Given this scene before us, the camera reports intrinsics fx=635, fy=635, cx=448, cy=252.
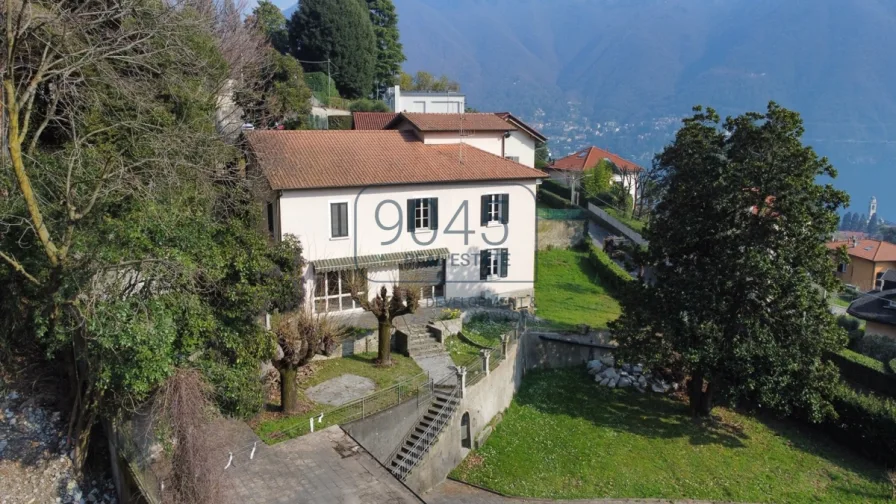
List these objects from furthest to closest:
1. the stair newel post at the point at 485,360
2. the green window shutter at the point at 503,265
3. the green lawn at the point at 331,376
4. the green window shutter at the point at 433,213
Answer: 1. the green window shutter at the point at 503,265
2. the green window shutter at the point at 433,213
3. the stair newel post at the point at 485,360
4. the green lawn at the point at 331,376

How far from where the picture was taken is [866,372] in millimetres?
24422

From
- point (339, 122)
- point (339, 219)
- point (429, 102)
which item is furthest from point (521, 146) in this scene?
point (339, 219)

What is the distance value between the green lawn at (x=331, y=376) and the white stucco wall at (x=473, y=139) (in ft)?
37.0

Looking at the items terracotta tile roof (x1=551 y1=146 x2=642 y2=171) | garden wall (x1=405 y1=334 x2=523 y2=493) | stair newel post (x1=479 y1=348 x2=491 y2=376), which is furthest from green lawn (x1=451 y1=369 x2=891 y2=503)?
terracotta tile roof (x1=551 y1=146 x2=642 y2=171)

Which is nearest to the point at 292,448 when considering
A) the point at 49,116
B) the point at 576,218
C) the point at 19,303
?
the point at 19,303

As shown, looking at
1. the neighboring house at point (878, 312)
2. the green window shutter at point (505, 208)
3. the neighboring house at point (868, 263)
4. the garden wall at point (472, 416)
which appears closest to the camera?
the garden wall at point (472, 416)

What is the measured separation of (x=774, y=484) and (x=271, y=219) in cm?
1920

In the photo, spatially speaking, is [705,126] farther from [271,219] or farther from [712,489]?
[271,219]

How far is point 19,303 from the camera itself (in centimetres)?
1240

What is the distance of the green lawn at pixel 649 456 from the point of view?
17953mm

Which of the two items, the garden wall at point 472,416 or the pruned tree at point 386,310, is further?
the pruned tree at point 386,310

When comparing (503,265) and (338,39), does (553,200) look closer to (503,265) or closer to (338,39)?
(338,39)

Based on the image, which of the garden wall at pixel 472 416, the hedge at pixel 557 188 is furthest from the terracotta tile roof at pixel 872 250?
the garden wall at pixel 472 416

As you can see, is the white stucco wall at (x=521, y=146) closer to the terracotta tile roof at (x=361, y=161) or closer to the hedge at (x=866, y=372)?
the terracotta tile roof at (x=361, y=161)
